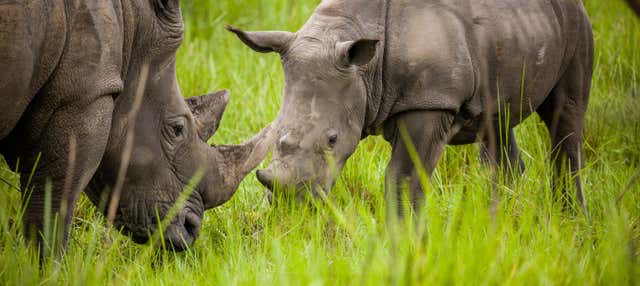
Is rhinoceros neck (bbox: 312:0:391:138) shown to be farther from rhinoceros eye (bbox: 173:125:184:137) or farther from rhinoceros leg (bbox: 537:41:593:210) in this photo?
rhinoceros leg (bbox: 537:41:593:210)

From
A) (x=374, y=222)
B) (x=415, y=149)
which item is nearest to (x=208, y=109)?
(x=415, y=149)

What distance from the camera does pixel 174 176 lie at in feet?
12.2

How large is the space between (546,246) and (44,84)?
1957mm

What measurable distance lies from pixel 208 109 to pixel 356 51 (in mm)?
740

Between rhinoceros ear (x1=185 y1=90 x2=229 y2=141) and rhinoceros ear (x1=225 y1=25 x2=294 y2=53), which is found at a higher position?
rhinoceros ear (x1=225 y1=25 x2=294 y2=53)

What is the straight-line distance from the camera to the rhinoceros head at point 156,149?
3.49 meters

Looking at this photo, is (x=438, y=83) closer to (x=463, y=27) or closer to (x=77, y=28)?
(x=463, y=27)

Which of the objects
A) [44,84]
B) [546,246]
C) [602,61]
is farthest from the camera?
[602,61]

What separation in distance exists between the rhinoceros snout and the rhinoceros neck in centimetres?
98

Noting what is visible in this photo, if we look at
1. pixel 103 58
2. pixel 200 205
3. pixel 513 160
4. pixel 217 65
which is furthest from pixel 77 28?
pixel 217 65

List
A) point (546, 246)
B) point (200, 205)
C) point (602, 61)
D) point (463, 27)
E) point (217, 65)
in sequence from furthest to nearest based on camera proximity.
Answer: point (217, 65)
point (602, 61)
point (463, 27)
point (200, 205)
point (546, 246)

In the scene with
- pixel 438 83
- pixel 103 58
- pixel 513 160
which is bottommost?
pixel 513 160

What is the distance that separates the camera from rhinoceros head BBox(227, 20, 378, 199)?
3863mm

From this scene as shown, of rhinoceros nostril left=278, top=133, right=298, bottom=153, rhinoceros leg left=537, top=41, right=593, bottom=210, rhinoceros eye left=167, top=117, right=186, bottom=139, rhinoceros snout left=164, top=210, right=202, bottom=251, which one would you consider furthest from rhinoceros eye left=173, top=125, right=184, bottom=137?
rhinoceros leg left=537, top=41, right=593, bottom=210
